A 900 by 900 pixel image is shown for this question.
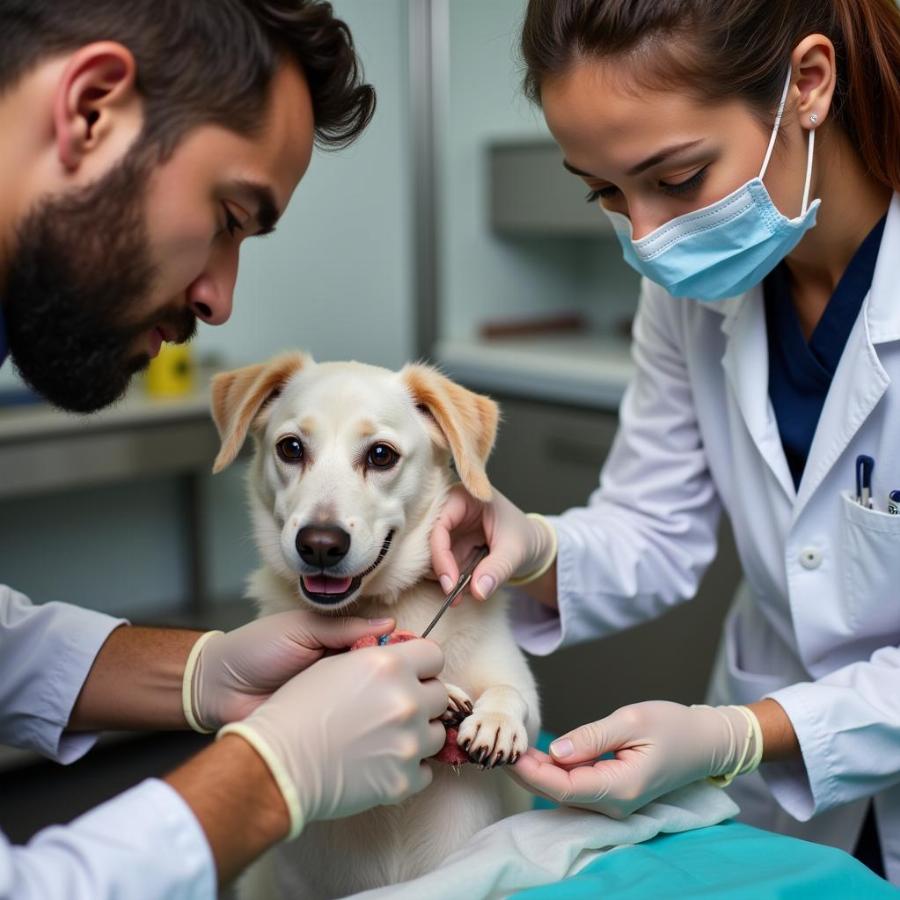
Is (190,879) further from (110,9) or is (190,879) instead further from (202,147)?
(110,9)

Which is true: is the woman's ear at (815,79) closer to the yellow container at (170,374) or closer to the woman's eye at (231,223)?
the woman's eye at (231,223)

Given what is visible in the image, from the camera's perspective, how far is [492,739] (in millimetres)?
994

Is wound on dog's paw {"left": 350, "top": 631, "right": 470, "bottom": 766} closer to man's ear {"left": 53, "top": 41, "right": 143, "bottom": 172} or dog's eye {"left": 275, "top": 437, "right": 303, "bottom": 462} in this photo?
dog's eye {"left": 275, "top": 437, "right": 303, "bottom": 462}

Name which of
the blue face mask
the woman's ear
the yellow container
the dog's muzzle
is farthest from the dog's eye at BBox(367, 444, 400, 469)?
the yellow container

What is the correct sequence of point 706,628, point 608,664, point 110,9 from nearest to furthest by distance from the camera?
point 110,9 → point 608,664 → point 706,628

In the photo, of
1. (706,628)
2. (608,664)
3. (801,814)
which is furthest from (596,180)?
(706,628)

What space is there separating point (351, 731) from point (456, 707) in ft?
0.57

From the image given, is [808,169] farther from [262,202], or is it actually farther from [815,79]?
[262,202]

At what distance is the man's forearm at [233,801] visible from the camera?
0.76 m

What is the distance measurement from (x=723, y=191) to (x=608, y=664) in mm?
1031

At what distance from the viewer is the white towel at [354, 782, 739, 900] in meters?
0.87

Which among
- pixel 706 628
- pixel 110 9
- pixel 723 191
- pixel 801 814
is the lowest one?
pixel 706 628

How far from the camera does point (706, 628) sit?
7.52 feet

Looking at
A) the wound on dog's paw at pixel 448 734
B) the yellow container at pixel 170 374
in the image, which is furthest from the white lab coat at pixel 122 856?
the yellow container at pixel 170 374
